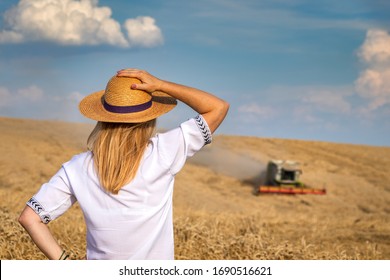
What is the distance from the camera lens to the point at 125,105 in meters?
2.75

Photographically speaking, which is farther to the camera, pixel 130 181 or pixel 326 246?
pixel 326 246

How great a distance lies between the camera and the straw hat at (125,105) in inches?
106

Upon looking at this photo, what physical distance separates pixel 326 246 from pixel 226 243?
7.13 ft

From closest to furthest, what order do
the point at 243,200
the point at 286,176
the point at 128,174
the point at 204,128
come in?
the point at 128,174, the point at 204,128, the point at 243,200, the point at 286,176

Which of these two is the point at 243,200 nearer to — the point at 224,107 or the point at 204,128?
the point at 224,107

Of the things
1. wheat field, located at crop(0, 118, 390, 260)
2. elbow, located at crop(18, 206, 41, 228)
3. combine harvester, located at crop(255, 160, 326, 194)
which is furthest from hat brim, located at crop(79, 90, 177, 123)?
combine harvester, located at crop(255, 160, 326, 194)

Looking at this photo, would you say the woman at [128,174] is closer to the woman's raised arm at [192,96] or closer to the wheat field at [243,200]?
the woman's raised arm at [192,96]

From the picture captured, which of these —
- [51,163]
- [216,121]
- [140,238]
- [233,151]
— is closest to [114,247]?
[140,238]

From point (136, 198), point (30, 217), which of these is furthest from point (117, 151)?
point (30, 217)

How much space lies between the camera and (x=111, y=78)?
9.42 ft

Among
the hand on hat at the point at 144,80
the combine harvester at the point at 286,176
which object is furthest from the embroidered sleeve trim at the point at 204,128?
the combine harvester at the point at 286,176

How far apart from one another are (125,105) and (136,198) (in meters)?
0.41

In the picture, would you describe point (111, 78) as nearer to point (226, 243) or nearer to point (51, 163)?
point (226, 243)

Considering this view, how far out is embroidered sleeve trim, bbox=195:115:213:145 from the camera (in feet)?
8.96
